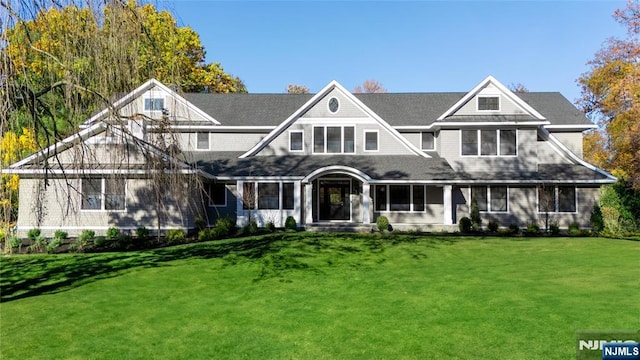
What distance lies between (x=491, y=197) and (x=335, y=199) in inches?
344

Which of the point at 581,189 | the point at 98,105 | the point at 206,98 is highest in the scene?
the point at 206,98

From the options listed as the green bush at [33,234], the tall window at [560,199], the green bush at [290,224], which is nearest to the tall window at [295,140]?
the green bush at [290,224]

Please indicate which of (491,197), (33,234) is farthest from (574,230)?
(33,234)

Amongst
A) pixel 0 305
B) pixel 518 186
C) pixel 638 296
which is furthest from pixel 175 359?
pixel 518 186

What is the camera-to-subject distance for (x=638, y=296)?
8133mm

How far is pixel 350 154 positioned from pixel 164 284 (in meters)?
15.0

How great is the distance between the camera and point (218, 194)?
2256cm

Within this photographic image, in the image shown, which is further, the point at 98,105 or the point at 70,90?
the point at 98,105

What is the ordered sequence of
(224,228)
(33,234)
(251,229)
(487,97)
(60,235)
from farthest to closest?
(487,97)
(251,229)
(224,228)
(33,234)
(60,235)

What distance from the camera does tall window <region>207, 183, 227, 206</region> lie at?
22484 millimetres

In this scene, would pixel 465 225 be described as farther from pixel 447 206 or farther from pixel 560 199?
pixel 560 199

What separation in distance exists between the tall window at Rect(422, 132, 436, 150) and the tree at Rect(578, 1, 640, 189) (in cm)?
955

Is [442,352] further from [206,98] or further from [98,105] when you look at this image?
[206,98]

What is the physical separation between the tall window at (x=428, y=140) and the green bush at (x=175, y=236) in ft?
49.1
